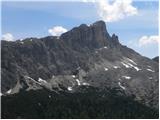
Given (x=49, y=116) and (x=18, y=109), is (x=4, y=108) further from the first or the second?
(x=49, y=116)

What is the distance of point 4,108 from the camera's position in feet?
656

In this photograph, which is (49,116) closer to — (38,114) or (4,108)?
(38,114)

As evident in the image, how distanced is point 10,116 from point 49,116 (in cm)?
2342

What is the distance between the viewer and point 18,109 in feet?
656

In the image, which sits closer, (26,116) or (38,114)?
(26,116)

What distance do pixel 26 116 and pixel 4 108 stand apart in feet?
62.2

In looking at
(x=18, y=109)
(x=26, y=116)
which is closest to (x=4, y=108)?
(x=18, y=109)

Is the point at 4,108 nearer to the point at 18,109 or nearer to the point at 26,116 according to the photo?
the point at 18,109

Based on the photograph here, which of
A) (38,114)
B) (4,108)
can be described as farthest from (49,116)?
(4,108)

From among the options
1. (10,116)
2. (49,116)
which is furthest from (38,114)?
(10,116)

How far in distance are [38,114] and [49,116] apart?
5.39 m

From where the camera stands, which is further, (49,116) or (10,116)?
(49,116)

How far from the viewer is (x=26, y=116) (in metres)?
186

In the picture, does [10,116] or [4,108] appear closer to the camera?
[10,116]
